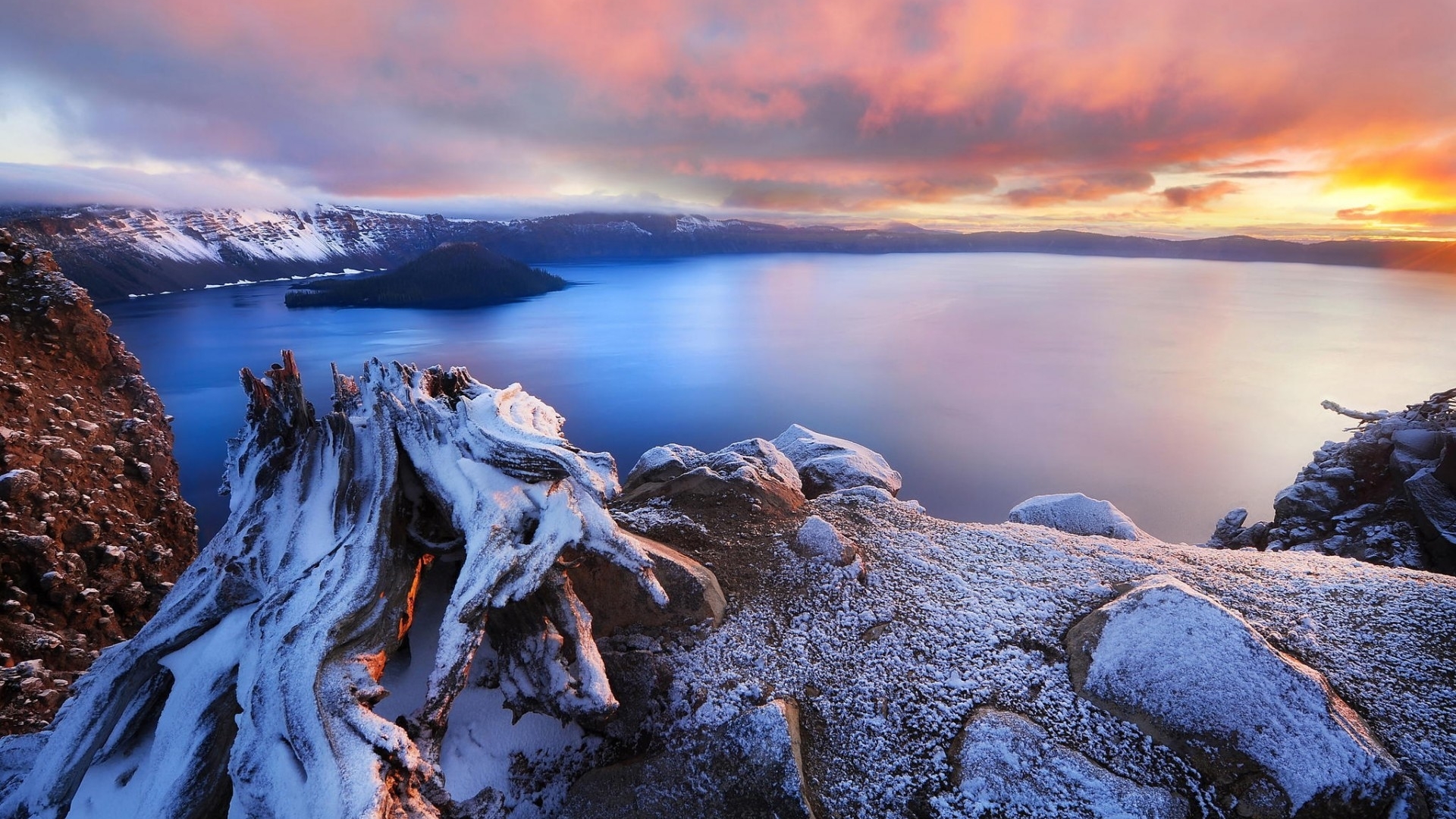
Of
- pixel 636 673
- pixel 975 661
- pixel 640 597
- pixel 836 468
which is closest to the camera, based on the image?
pixel 636 673

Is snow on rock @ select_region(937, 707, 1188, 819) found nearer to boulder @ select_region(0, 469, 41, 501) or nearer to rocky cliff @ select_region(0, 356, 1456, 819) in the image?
rocky cliff @ select_region(0, 356, 1456, 819)

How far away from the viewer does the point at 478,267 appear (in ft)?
418

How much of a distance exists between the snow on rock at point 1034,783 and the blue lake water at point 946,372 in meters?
25.3

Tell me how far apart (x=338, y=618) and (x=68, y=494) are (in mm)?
9635

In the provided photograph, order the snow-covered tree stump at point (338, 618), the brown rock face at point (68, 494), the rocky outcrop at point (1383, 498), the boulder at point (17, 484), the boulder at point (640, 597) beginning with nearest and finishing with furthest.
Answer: the snow-covered tree stump at point (338, 618) → the boulder at point (640, 597) → the brown rock face at point (68, 494) → the boulder at point (17, 484) → the rocky outcrop at point (1383, 498)

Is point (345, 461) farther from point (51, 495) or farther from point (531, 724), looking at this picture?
point (51, 495)

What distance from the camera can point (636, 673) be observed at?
793cm

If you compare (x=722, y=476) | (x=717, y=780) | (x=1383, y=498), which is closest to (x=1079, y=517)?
(x=1383, y=498)

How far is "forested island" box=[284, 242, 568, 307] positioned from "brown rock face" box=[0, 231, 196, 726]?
10501 cm

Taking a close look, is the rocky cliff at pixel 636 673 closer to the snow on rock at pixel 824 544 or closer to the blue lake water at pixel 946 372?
the snow on rock at pixel 824 544

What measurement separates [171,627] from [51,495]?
23.5 ft

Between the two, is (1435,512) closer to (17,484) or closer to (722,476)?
(722,476)

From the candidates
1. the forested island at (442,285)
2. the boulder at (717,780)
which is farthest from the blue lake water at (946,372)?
the boulder at (717,780)

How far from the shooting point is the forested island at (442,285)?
108m
